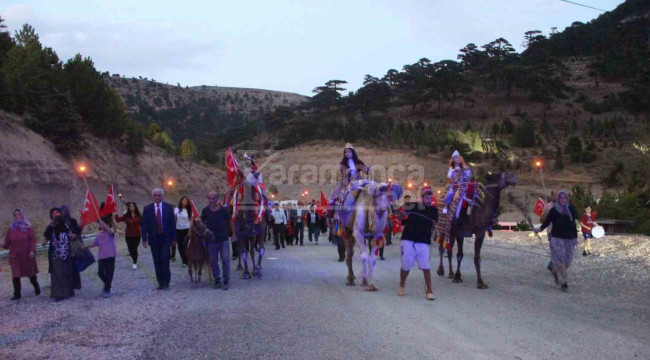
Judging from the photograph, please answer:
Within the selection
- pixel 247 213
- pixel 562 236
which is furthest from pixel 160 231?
pixel 562 236

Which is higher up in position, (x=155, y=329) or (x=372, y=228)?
(x=372, y=228)

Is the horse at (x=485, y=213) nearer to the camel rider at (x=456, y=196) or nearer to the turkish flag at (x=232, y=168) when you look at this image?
the camel rider at (x=456, y=196)

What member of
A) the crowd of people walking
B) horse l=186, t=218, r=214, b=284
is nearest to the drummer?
the crowd of people walking

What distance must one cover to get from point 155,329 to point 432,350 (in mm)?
4128

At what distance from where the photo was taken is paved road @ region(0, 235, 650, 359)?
7.44 m

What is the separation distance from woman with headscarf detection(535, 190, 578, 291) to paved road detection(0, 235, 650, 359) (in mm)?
599

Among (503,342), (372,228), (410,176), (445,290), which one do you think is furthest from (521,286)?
(410,176)

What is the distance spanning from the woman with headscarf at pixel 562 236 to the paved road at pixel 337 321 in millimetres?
599

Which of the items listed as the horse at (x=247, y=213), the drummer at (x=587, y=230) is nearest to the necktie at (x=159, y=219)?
the horse at (x=247, y=213)

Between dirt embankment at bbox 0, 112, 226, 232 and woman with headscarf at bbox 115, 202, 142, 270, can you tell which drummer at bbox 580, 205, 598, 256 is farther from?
dirt embankment at bbox 0, 112, 226, 232

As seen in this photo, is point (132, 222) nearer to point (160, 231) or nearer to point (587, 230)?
point (160, 231)

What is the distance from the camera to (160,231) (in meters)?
13.0

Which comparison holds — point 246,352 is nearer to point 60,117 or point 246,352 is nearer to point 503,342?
point 503,342

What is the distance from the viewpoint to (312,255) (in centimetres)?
2219
